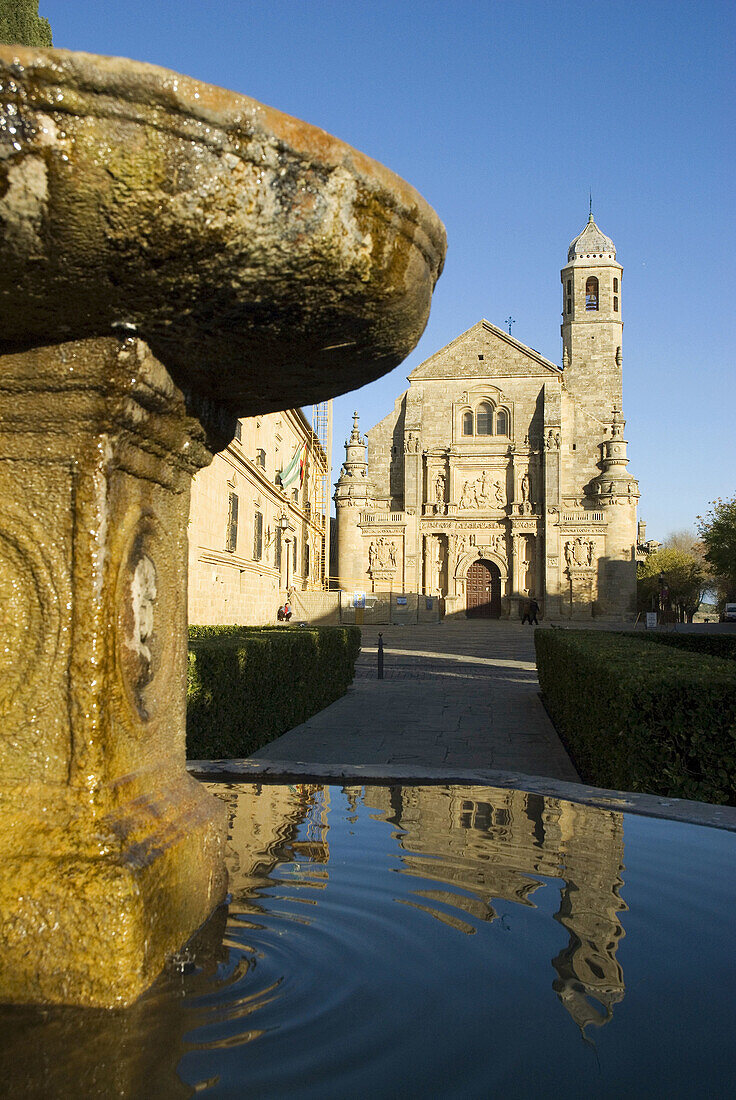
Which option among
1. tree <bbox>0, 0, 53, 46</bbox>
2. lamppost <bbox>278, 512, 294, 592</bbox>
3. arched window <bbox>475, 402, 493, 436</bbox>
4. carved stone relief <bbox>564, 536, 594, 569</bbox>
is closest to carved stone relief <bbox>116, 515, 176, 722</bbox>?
tree <bbox>0, 0, 53, 46</bbox>

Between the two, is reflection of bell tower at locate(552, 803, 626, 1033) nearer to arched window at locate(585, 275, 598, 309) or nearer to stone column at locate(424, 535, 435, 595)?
stone column at locate(424, 535, 435, 595)

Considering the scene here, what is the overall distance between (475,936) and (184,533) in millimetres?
1542

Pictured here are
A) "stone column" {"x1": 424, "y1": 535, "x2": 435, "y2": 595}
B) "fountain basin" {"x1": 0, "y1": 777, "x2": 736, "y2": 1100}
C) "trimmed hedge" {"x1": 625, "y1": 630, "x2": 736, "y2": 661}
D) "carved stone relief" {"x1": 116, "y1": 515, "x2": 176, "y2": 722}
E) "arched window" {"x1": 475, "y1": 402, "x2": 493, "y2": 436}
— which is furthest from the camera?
"arched window" {"x1": 475, "y1": 402, "x2": 493, "y2": 436}

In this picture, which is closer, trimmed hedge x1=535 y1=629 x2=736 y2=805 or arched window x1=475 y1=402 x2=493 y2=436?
trimmed hedge x1=535 y1=629 x2=736 y2=805

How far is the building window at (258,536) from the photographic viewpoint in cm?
2240

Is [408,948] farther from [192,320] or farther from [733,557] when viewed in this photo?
[733,557]

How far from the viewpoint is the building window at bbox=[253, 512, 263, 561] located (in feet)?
73.5

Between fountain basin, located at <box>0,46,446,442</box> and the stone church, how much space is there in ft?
119

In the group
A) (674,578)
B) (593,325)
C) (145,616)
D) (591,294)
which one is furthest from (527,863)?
(674,578)

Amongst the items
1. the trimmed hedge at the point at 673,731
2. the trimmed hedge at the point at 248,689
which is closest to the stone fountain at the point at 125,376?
the trimmed hedge at the point at 673,731

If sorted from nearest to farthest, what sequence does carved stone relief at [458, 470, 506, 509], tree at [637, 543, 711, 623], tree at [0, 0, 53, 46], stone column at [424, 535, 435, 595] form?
1. tree at [0, 0, 53, 46]
2. stone column at [424, 535, 435, 595]
3. carved stone relief at [458, 470, 506, 509]
4. tree at [637, 543, 711, 623]

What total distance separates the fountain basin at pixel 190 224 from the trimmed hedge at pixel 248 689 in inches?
159

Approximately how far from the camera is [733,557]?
1280 inches

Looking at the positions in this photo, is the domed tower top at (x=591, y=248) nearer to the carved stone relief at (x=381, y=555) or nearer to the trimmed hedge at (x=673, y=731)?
the carved stone relief at (x=381, y=555)
